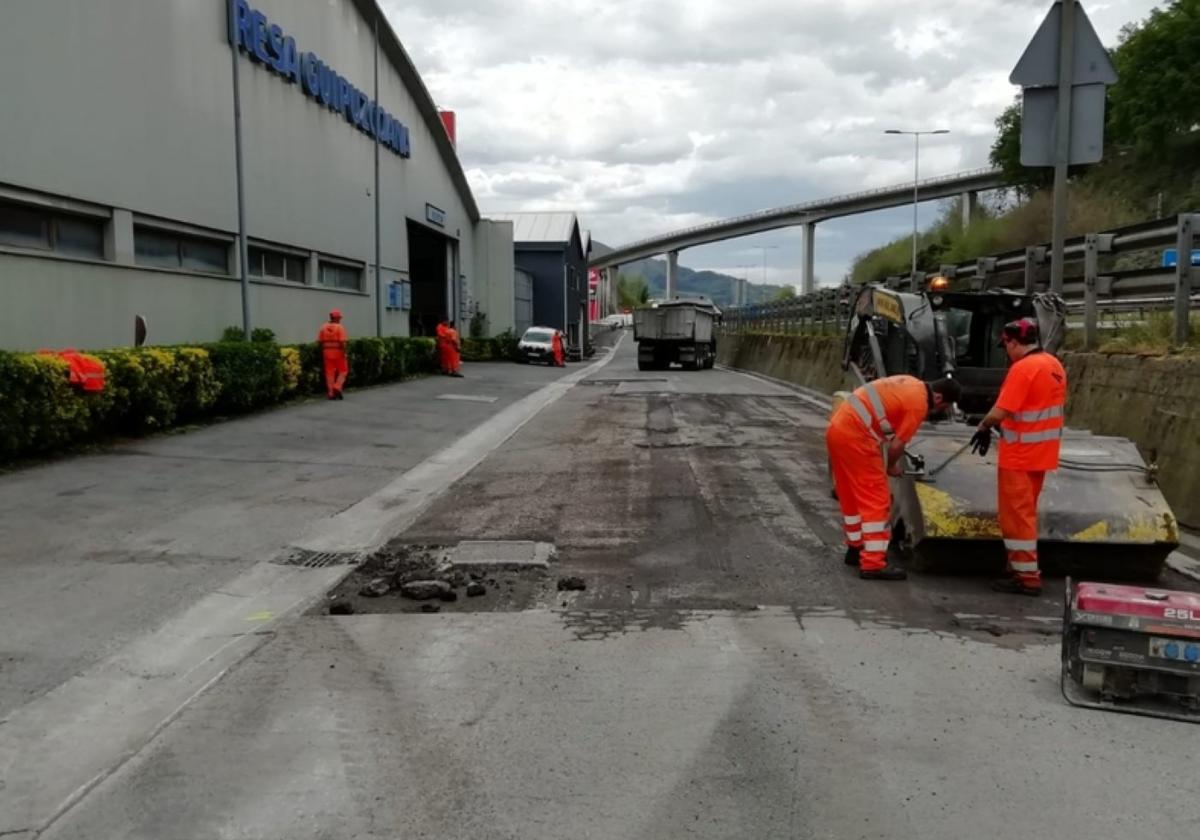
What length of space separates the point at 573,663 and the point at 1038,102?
6.27 m

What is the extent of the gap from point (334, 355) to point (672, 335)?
60.3 feet

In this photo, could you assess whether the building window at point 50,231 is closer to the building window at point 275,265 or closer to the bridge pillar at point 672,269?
the building window at point 275,265

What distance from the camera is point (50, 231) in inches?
514

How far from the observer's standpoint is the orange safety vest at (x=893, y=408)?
6.43 meters

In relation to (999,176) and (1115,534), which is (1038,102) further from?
(999,176)

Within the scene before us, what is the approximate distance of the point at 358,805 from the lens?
11.1ft

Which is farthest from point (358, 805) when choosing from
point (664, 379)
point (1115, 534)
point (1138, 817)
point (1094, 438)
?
point (664, 379)

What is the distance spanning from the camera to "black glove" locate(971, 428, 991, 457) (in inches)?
248

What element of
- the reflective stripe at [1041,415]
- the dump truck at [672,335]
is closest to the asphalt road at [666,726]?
the reflective stripe at [1041,415]

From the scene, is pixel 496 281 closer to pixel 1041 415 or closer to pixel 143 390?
pixel 143 390

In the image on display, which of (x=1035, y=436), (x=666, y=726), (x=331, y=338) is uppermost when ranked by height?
(x=331, y=338)

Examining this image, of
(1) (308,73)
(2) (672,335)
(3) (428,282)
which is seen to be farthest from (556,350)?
(1) (308,73)

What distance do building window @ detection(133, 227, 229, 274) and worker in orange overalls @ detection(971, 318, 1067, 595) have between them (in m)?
13.6

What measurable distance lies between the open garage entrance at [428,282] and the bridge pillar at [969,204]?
46.0 metres
